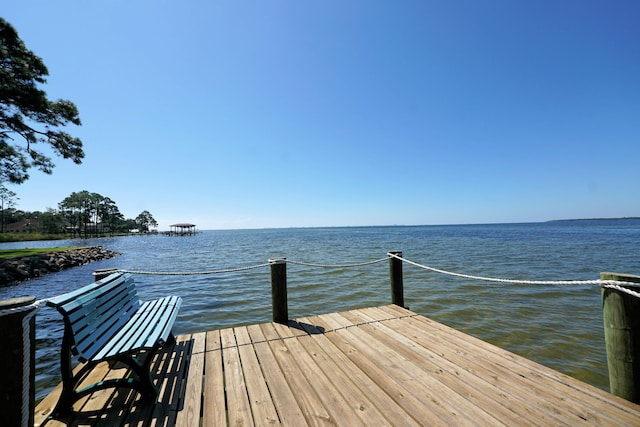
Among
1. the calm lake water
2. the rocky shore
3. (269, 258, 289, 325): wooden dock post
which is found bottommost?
the calm lake water

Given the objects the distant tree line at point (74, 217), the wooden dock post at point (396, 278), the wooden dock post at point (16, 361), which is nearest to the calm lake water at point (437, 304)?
the wooden dock post at point (396, 278)

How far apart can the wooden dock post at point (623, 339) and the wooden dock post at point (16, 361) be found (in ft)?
14.6

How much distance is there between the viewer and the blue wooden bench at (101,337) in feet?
7.09

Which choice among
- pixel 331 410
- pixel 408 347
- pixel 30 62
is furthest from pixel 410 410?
pixel 30 62

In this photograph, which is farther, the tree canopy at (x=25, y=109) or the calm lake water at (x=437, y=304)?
the tree canopy at (x=25, y=109)

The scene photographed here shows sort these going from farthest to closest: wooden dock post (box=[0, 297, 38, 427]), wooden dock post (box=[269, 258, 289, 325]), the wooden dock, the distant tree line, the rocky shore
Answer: the distant tree line, the rocky shore, wooden dock post (box=[269, 258, 289, 325]), the wooden dock, wooden dock post (box=[0, 297, 38, 427])

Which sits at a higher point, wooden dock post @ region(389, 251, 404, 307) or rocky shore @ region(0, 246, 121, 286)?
wooden dock post @ region(389, 251, 404, 307)

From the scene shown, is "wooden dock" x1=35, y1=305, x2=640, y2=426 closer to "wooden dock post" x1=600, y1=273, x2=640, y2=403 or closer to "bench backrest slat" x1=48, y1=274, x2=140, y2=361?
"wooden dock post" x1=600, y1=273, x2=640, y2=403

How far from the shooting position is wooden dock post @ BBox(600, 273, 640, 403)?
2.16m

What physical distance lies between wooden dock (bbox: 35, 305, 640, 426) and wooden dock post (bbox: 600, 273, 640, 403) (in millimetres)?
144

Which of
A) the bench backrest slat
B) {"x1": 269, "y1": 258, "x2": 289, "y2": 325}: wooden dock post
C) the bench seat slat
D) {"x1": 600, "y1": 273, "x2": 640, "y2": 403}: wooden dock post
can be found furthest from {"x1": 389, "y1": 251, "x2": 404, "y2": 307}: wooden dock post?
the bench backrest slat

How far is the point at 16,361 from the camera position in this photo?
1.72m

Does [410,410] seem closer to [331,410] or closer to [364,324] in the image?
[331,410]

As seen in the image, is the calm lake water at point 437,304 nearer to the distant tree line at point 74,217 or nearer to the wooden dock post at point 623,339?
the wooden dock post at point 623,339
